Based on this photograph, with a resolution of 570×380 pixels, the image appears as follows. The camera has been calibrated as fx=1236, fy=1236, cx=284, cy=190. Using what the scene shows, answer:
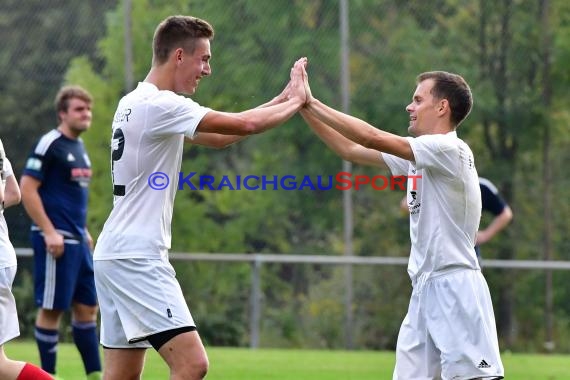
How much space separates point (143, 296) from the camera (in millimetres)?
5555

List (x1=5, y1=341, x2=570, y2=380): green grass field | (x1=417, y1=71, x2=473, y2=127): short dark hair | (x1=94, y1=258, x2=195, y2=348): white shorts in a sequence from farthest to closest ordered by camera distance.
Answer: (x1=5, y1=341, x2=570, y2=380): green grass field, (x1=417, y1=71, x2=473, y2=127): short dark hair, (x1=94, y1=258, x2=195, y2=348): white shorts

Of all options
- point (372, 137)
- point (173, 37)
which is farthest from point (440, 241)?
point (173, 37)

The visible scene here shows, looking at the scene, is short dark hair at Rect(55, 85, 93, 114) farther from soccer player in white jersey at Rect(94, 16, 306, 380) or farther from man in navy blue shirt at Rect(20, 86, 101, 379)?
soccer player in white jersey at Rect(94, 16, 306, 380)

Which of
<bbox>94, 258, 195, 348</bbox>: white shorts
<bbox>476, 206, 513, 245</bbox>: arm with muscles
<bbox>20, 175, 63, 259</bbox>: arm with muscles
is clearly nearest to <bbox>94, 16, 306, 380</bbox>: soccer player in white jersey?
<bbox>94, 258, 195, 348</bbox>: white shorts

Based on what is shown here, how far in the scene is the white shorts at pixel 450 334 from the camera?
19.0 ft

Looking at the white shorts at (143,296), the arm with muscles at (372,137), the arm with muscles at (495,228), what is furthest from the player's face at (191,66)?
the arm with muscles at (495,228)

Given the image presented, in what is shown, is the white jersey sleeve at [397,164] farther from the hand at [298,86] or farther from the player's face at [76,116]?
the player's face at [76,116]

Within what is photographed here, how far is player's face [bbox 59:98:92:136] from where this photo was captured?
352 inches

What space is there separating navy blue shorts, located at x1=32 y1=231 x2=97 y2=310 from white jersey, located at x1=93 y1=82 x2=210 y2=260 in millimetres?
3207

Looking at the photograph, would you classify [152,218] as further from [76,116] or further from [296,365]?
[296,365]

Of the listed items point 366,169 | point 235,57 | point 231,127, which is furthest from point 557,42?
point 231,127

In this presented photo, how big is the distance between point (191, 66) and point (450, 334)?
5.74 ft

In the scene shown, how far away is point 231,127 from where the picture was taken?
5.60 meters

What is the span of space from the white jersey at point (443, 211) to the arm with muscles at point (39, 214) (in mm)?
3535
